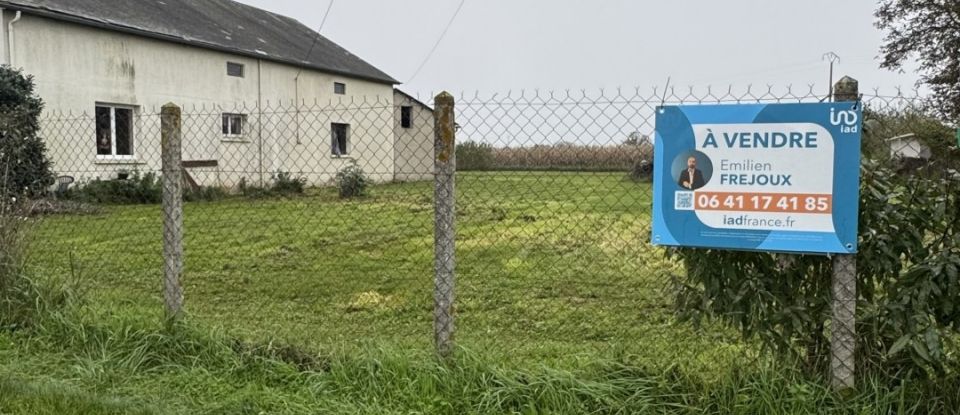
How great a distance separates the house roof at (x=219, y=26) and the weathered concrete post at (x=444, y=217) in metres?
14.3

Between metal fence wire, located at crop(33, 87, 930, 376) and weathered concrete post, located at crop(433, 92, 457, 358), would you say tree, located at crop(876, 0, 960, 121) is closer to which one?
metal fence wire, located at crop(33, 87, 930, 376)

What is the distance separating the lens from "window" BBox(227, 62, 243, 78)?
19828 mm

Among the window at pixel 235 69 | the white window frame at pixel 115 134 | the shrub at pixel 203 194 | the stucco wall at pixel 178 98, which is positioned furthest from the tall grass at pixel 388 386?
the window at pixel 235 69

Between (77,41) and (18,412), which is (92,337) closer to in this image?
(18,412)

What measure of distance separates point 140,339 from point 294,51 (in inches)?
844

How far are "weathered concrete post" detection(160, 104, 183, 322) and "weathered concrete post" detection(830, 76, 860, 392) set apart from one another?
3.29 metres

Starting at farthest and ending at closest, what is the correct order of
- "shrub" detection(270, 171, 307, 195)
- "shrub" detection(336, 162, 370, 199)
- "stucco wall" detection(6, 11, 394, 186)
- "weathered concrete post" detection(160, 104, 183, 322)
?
"shrub" detection(270, 171, 307, 195)
"shrub" detection(336, 162, 370, 199)
"stucco wall" detection(6, 11, 394, 186)
"weathered concrete post" detection(160, 104, 183, 322)

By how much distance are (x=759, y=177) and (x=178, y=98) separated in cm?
1814

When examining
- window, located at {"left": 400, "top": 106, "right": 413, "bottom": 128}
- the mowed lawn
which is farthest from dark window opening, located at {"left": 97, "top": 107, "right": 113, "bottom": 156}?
window, located at {"left": 400, "top": 106, "right": 413, "bottom": 128}

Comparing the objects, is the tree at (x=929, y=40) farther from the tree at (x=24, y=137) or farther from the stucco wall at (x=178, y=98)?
the tree at (x=24, y=137)

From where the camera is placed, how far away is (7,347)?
3.94 meters

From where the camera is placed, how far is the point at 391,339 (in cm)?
437

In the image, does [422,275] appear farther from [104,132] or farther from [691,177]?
[104,132]

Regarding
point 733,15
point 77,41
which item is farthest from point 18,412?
point 733,15
